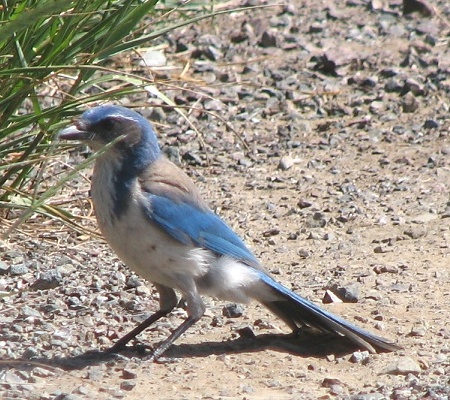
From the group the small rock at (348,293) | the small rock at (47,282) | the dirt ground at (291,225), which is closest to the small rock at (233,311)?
the dirt ground at (291,225)

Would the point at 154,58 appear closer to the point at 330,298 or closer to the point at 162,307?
the point at 330,298

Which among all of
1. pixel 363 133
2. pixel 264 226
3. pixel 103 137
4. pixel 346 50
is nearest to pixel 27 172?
pixel 103 137

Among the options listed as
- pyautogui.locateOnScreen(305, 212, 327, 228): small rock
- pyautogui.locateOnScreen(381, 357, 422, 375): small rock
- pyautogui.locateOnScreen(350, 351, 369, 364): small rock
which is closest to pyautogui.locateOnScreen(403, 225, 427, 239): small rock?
pyautogui.locateOnScreen(305, 212, 327, 228): small rock

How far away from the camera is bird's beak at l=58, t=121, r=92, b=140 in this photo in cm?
554

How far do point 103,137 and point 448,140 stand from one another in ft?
13.0

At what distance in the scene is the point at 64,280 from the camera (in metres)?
6.47

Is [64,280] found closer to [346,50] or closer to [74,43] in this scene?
[74,43]

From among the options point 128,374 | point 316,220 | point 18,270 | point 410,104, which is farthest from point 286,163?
point 128,374

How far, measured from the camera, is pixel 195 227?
19.0ft

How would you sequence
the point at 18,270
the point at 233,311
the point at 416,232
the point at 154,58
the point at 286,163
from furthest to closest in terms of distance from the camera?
the point at 154,58
the point at 286,163
the point at 416,232
the point at 18,270
the point at 233,311

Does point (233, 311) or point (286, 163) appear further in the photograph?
point (286, 163)

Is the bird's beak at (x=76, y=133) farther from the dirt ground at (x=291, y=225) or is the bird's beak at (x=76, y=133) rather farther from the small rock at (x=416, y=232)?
the small rock at (x=416, y=232)

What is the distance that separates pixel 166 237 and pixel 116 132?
1.98 ft

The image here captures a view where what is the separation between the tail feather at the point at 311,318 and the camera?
563 centimetres
